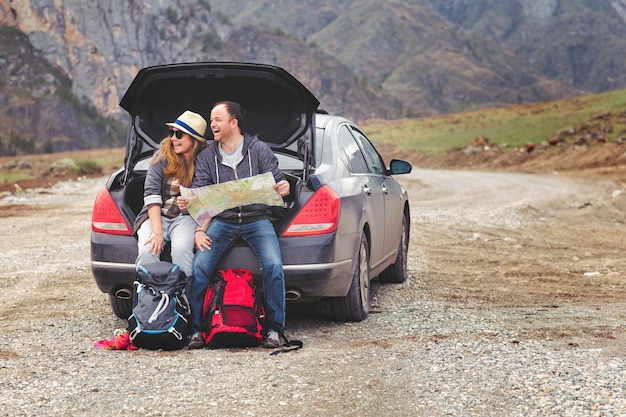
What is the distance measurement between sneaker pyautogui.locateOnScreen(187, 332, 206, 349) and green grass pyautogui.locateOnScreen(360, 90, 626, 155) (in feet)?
137

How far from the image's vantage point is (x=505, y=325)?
22.3ft

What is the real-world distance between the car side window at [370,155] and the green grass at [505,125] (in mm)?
38667

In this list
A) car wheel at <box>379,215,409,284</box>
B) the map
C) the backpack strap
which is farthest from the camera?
car wheel at <box>379,215,409,284</box>

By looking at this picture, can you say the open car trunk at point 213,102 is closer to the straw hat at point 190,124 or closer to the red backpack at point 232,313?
the straw hat at point 190,124

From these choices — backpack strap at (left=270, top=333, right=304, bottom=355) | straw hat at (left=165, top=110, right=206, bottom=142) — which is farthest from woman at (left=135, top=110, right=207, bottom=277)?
backpack strap at (left=270, top=333, right=304, bottom=355)

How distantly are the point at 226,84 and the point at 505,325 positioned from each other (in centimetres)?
294

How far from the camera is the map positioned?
619 centimetres

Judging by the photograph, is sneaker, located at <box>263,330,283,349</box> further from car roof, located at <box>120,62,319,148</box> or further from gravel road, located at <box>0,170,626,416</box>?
car roof, located at <box>120,62,319,148</box>

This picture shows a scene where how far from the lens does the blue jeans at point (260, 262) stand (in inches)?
240

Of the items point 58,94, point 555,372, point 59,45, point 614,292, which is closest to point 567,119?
point 614,292

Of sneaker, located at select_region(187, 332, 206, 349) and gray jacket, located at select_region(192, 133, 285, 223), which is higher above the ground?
gray jacket, located at select_region(192, 133, 285, 223)

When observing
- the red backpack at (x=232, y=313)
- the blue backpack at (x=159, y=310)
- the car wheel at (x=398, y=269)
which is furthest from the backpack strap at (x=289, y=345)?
the car wheel at (x=398, y=269)

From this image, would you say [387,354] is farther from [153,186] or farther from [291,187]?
[153,186]

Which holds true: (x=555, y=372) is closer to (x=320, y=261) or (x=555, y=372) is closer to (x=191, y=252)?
(x=320, y=261)
